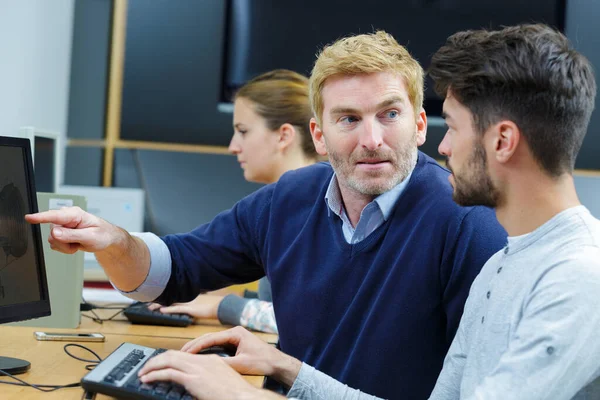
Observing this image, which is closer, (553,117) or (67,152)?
(553,117)

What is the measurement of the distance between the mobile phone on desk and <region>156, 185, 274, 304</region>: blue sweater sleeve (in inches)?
6.2

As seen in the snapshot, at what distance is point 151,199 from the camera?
3500 mm

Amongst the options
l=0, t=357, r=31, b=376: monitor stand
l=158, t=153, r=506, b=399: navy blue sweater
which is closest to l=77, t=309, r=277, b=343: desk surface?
l=158, t=153, r=506, b=399: navy blue sweater

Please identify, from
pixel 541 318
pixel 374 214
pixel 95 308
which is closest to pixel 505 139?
pixel 541 318

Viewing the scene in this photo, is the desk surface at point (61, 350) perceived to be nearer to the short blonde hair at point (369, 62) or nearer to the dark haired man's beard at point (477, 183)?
the dark haired man's beard at point (477, 183)

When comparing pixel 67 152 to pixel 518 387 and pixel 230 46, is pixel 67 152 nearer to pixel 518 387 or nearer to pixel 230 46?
pixel 230 46

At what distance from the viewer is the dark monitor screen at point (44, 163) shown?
211 cm

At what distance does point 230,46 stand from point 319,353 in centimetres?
217

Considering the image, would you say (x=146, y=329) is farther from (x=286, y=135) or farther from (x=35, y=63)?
(x=35, y=63)

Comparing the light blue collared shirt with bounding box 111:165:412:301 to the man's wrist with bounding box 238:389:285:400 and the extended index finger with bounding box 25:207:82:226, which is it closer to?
the extended index finger with bounding box 25:207:82:226

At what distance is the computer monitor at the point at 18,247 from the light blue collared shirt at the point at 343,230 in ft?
1.01

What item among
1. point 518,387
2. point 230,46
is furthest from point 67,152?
point 518,387

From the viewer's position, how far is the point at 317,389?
1364 mm

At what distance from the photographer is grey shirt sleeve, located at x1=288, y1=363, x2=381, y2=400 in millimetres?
1355
